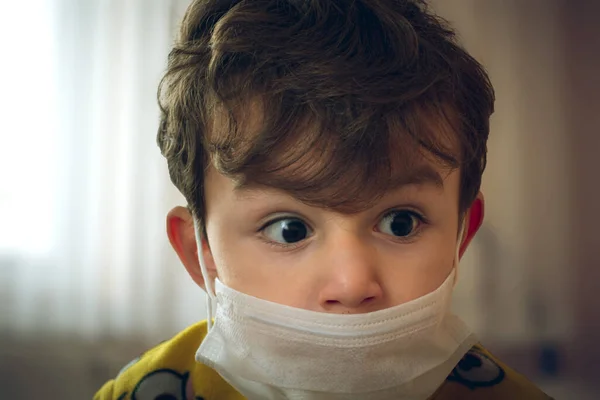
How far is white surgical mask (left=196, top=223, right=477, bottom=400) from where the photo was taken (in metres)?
0.55

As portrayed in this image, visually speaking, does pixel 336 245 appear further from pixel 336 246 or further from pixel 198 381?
pixel 198 381

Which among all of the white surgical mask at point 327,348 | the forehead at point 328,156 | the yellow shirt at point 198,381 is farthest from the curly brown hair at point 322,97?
the yellow shirt at point 198,381

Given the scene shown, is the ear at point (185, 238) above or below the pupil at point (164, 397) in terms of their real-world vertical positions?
above

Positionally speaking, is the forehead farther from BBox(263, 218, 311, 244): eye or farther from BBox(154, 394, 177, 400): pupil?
BBox(154, 394, 177, 400): pupil

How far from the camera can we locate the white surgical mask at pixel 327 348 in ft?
1.81

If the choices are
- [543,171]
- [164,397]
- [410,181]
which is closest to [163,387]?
[164,397]

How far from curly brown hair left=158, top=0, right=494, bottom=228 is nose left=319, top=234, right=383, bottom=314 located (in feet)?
0.12

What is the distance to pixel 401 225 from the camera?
58cm

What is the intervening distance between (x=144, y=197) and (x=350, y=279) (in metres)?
0.50

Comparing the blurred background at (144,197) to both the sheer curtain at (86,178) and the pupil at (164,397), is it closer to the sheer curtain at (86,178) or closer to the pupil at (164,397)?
the sheer curtain at (86,178)

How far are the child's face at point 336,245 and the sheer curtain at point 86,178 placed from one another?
1.17ft

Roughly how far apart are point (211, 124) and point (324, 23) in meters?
0.14

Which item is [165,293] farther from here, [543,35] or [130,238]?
[543,35]

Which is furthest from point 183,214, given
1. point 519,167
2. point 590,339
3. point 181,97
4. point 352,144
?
point 590,339
